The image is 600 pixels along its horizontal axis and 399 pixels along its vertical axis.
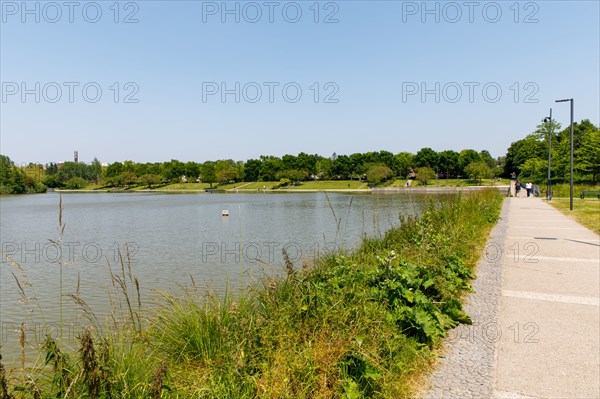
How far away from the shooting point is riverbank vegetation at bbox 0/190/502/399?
8.07 ft

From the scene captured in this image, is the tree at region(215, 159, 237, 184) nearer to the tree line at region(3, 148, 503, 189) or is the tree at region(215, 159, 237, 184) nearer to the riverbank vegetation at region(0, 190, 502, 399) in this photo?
the tree line at region(3, 148, 503, 189)

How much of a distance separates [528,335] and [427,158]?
326 ft

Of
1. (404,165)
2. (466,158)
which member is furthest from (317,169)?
(466,158)

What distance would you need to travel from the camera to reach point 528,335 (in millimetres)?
4000

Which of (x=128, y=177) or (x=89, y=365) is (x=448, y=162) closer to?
(x=128, y=177)

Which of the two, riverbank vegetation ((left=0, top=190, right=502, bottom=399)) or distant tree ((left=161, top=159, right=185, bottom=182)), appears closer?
riverbank vegetation ((left=0, top=190, right=502, bottom=399))

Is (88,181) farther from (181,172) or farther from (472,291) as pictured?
(472,291)

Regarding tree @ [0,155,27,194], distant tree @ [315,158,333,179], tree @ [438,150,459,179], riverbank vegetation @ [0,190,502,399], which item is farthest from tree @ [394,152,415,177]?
riverbank vegetation @ [0,190,502,399]

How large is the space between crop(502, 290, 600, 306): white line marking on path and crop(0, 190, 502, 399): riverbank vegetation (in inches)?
61.2

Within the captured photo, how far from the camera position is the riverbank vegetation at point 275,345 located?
8.07ft

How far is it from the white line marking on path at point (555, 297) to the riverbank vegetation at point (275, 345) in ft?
5.10

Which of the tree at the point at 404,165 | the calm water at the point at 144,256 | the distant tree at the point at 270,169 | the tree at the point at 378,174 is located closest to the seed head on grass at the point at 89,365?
the calm water at the point at 144,256

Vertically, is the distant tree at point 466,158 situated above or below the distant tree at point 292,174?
above

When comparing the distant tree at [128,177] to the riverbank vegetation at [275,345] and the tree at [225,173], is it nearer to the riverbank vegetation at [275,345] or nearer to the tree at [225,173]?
the tree at [225,173]
